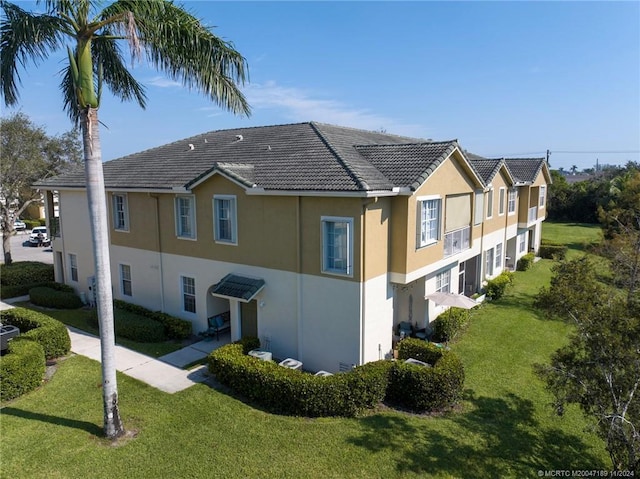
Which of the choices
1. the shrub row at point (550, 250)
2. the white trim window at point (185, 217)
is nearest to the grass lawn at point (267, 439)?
the white trim window at point (185, 217)

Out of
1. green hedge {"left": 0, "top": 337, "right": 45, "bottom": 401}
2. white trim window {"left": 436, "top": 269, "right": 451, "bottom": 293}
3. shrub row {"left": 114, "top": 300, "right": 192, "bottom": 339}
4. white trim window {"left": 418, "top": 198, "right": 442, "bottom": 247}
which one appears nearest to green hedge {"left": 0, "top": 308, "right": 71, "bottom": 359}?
green hedge {"left": 0, "top": 337, "right": 45, "bottom": 401}

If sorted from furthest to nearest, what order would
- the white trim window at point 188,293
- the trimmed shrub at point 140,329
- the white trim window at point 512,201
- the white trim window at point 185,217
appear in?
the white trim window at point 512,201, the white trim window at point 188,293, the white trim window at point 185,217, the trimmed shrub at point 140,329

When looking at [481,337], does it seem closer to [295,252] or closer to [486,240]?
[486,240]

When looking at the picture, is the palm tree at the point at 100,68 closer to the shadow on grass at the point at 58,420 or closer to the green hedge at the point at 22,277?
the shadow on grass at the point at 58,420

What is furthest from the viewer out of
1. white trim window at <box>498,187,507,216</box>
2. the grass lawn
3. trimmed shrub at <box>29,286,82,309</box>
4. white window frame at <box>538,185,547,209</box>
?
white window frame at <box>538,185,547,209</box>

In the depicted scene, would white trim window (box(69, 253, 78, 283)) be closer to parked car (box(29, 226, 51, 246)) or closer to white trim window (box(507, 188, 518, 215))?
parked car (box(29, 226, 51, 246))

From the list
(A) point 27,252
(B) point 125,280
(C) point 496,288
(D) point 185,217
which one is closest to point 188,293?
(D) point 185,217

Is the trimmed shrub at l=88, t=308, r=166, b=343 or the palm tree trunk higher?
the palm tree trunk

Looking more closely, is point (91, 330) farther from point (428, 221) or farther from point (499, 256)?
point (499, 256)
